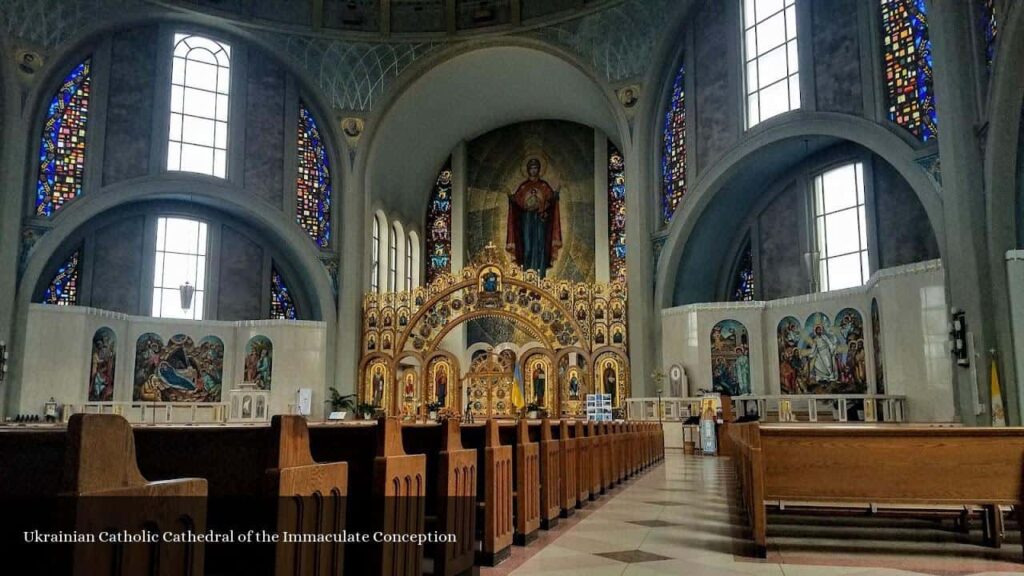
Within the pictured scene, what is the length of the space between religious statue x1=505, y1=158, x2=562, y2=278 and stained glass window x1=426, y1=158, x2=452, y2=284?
2.28 m

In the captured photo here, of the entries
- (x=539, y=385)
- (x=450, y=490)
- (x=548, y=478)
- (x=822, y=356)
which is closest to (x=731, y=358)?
(x=822, y=356)

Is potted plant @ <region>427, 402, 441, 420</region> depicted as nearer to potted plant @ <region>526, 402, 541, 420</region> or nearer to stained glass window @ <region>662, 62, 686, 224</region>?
potted plant @ <region>526, 402, 541, 420</region>

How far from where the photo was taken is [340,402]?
21.8m

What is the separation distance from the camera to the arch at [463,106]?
938 inches

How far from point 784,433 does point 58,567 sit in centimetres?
434

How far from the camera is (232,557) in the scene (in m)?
2.93

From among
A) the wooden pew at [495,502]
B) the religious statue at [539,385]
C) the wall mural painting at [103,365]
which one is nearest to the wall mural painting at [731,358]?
the religious statue at [539,385]

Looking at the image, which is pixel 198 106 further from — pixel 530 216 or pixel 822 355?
pixel 822 355

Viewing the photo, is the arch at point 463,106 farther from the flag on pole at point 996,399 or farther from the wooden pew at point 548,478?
the wooden pew at point 548,478

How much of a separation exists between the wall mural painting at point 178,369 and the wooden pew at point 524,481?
17693mm

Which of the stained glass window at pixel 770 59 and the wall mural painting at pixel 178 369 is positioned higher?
the stained glass window at pixel 770 59

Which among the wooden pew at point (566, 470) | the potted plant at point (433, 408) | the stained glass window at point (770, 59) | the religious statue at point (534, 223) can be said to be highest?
the stained glass window at point (770, 59)

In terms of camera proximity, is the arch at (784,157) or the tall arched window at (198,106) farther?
the tall arched window at (198,106)

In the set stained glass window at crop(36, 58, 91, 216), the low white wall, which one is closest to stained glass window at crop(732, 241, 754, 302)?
the low white wall
